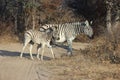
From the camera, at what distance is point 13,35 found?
94.1 feet

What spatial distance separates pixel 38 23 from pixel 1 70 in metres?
13.6

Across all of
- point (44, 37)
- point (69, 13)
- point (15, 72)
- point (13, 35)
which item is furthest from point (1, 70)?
point (69, 13)

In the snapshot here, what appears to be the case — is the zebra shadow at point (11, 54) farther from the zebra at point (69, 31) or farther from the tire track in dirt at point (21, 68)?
the zebra at point (69, 31)

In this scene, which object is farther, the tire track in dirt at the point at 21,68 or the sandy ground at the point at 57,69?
the tire track in dirt at the point at 21,68

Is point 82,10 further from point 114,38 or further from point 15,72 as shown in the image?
point 15,72

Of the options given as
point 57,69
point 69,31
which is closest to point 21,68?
point 57,69

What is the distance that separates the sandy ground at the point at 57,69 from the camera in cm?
1431

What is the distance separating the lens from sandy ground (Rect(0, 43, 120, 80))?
14312 mm

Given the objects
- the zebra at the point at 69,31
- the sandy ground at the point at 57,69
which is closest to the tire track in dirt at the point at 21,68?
the sandy ground at the point at 57,69

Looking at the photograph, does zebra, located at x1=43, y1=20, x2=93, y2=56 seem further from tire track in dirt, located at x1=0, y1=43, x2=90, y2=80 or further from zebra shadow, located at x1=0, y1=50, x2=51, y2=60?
zebra shadow, located at x1=0, y1=50, x2=51, y2=60

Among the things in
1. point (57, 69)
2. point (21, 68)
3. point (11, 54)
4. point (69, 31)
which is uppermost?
point (69, 31)

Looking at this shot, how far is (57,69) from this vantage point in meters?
16.0

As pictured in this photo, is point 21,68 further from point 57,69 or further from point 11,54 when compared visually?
point 11,54

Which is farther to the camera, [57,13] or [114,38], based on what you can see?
[57,13]
